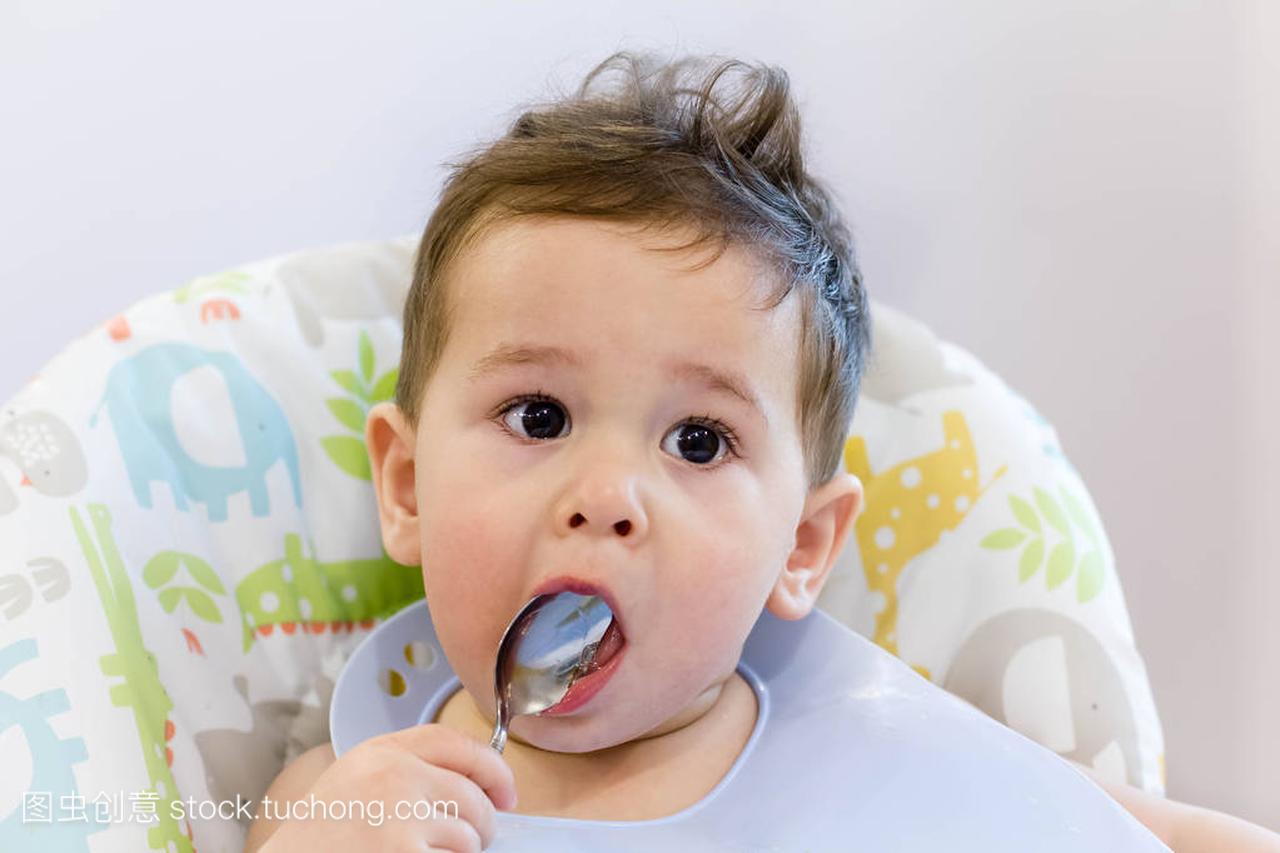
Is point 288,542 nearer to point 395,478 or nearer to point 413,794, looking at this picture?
point 395,478

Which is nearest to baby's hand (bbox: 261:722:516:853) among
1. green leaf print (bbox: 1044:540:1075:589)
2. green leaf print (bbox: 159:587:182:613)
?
green leaf print (bbox: 159:587:182:613)

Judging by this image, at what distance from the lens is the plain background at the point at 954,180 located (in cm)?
130

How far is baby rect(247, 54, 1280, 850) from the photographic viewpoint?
711mm

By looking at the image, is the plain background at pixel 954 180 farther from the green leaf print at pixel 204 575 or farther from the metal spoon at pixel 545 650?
the metal spoon at pixel 545 650

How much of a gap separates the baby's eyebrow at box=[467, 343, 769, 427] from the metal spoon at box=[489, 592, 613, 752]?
0.42 ft

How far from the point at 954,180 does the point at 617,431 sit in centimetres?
81

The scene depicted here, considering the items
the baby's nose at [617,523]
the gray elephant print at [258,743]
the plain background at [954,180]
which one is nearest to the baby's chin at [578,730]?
the baby's nose at [617,523]

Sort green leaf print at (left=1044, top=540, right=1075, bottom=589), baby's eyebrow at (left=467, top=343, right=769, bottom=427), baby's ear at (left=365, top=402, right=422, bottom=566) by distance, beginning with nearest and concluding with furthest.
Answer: baby's eyebrow at (left=467, top=343, right=769, bottom=427)
baby's ear at (left=365, top=402, right=422, bottom=566)
green leaf print at (left=1044, top=540, right=1075, bottom=589)

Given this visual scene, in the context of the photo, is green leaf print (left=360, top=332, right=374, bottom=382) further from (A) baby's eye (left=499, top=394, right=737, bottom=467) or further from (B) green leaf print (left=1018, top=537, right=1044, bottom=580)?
(B) green leaf print (left=1018, top=537, right=1044, bottom=580)

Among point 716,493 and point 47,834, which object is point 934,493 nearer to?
point 716,493

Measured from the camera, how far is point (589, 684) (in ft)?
2.38

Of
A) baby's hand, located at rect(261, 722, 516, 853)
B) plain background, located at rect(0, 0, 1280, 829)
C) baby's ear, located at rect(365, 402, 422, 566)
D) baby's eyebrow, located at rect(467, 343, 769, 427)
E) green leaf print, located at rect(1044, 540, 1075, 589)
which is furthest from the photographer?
plain background, located at rect(0, 0, 1280, 829)

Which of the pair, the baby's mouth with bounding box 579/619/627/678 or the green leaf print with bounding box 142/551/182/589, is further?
the green leaf print with bounding box 142/551/182/589

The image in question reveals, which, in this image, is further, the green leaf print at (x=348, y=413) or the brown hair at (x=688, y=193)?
the green leaf print at (x=348, y=413)
